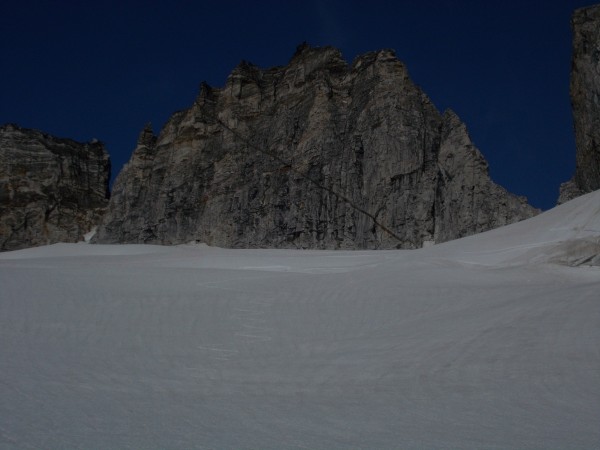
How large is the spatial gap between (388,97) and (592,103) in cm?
1522

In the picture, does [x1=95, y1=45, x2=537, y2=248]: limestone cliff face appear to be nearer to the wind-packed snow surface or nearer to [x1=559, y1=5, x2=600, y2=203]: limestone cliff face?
[x1=559, y1=5, x2=600, y2=203]: limestone cliff face

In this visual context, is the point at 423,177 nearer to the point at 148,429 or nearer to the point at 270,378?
the point at 270,378

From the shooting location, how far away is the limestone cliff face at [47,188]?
52250 mm

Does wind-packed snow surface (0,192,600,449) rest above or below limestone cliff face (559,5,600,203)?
below

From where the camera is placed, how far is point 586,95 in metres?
24.0

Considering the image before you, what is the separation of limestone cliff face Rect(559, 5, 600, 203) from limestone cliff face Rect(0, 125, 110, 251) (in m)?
43.1

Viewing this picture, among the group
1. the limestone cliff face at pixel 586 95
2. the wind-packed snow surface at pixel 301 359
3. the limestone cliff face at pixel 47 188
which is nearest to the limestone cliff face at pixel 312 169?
the limestone cliff face at pixel 586 95

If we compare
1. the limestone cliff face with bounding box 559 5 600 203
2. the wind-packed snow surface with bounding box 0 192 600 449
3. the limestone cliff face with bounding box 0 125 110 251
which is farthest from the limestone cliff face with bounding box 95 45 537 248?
the wind-packed snow surface with bounding box 0 192 600 449

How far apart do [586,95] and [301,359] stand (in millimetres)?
21982

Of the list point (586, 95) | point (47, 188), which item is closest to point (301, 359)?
point (586, 95)

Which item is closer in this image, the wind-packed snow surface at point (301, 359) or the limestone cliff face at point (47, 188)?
the wind-packed snow surface at point (301, 359)

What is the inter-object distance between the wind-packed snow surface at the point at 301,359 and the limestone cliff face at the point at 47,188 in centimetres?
4350

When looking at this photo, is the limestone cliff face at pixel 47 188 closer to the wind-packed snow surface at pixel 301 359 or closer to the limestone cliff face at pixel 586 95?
the limestone cliff face at pixel 586 95

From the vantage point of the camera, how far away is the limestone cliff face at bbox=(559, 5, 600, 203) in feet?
76.3
